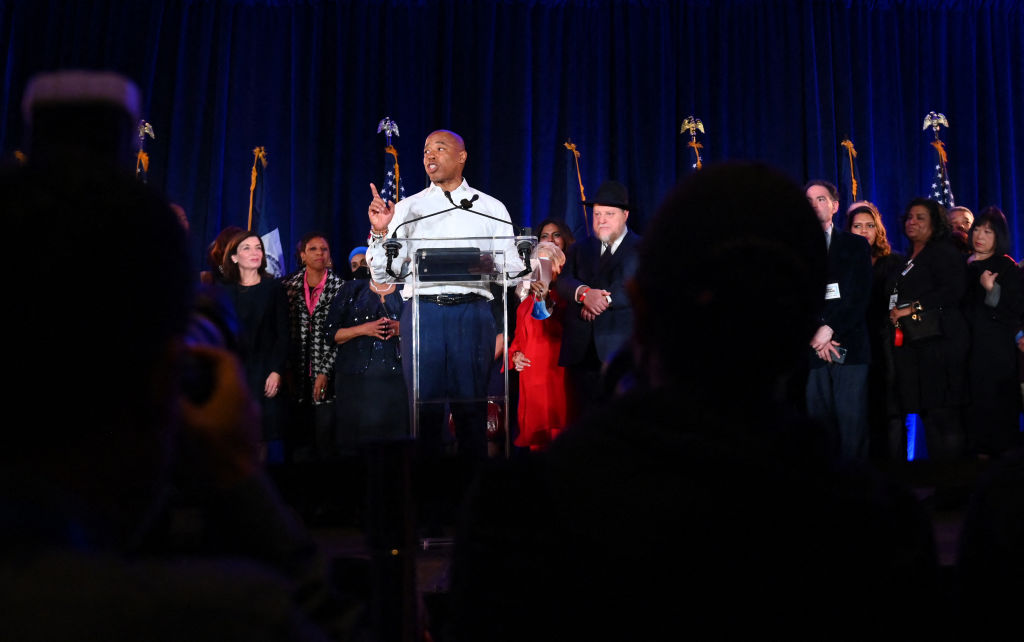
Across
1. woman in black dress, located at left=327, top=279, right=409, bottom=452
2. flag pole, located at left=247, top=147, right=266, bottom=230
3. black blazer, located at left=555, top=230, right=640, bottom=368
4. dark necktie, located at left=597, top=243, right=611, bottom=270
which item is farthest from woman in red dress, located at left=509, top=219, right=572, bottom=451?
flag pole, located at left=247, top=147, right=266, bottom=230

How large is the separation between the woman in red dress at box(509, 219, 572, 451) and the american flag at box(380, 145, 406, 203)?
7.11ft

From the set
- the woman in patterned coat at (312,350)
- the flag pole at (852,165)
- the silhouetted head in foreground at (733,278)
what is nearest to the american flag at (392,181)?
the woman in patterned coat at (312,350)

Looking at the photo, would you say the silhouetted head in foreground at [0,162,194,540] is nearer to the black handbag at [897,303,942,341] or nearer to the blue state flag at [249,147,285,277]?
the black handbag at [897,303,942,341]

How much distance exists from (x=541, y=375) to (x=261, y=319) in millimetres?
1491

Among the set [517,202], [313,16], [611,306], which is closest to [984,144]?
[517,202]

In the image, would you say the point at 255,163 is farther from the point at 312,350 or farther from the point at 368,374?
the point at 368,374

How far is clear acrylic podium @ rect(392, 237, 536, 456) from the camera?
3.44 m

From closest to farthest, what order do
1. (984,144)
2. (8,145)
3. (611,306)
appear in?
(611,306)
(8,145)
(984,144)

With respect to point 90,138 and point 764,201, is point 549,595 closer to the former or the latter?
point 764,201

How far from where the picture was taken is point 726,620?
815mm

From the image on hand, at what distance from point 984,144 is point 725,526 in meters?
7.78

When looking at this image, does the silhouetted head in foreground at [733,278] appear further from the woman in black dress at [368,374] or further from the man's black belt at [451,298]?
the woman in black dress at [368,374]

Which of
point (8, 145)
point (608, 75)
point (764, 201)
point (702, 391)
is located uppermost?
point (608, 75)

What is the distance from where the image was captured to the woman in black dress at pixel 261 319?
4707mm
